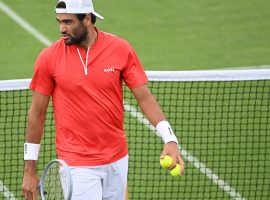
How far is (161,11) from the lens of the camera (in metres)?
19.0

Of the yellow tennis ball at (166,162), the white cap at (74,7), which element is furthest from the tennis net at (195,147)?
the yellow tennis ball at (166,162)

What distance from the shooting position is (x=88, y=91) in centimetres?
786

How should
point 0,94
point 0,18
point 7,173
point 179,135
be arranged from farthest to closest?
point 0,18
point 0,94
point 179,135
point 7,173

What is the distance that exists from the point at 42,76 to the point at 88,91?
18.5 inches

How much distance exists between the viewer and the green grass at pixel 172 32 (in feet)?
53.7

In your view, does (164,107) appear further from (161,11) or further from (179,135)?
(161,11)

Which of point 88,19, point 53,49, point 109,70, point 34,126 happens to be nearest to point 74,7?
point 88,19

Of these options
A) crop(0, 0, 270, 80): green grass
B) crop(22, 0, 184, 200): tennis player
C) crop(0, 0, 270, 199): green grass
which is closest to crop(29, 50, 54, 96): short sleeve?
crop(22, 0, 184, 200): tennis player

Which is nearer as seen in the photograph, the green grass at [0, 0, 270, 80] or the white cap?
the white cap

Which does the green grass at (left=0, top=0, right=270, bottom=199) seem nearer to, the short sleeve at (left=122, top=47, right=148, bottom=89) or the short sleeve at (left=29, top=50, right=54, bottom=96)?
the short sleeve at (left=122, top=47, right=148, bottom=89)

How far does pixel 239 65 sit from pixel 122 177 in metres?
8.40

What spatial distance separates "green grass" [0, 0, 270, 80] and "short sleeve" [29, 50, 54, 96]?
771 centimetres

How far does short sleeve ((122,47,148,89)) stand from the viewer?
8.02 metres

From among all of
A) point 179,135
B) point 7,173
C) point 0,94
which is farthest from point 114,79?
point 0,94
